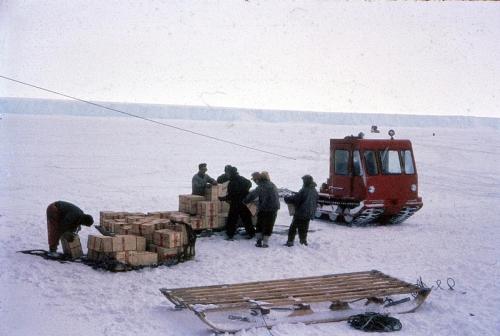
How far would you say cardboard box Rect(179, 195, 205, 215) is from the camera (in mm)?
12709

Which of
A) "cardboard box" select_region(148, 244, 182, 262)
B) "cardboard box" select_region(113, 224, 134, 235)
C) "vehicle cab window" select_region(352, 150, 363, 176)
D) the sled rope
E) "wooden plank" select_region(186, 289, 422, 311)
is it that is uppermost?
"vehicle cab window" select_region(352, 150, 363, 176)

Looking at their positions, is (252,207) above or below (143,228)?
above

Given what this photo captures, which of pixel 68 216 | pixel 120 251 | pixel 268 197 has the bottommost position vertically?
pixel 120 251

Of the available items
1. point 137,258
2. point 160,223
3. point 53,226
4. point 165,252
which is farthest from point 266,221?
point 53,226

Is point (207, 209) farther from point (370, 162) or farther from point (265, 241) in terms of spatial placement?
point (370, 162)

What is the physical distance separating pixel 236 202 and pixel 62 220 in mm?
3815

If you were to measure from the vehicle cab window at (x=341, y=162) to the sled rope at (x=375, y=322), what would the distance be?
27.8 ft

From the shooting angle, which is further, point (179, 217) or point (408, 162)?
point (408, 162)

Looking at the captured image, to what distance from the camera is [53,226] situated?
10492 millimetres

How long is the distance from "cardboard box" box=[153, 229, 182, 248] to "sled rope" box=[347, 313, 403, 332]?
3956mm

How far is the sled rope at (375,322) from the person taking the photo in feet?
23.0

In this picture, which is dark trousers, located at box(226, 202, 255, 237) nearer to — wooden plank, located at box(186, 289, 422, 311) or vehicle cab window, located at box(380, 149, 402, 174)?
vehicle cab window, located at box(380, 149, 402, 174)

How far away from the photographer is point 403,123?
5512 inches

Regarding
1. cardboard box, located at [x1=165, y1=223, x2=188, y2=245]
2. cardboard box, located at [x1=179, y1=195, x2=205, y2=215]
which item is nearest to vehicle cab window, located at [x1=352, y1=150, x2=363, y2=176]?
cardboard box, located at [x1=179, y1=195, x2=205, y2=215]
